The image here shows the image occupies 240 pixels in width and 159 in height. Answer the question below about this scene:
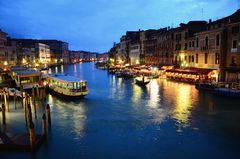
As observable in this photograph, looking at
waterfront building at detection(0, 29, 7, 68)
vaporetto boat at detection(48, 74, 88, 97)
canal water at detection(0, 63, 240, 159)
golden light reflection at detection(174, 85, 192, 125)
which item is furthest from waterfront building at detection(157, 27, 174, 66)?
waterfront building at detection(0, 29, 7, 68)

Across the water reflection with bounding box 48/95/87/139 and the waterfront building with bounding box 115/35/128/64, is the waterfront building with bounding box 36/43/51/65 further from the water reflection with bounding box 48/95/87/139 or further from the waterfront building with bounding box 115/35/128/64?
the water reflection with bounding box 48/95/87/139

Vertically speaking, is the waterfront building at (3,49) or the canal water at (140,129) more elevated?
the waterfront building at (3,49)

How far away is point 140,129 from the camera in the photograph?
71.8ft

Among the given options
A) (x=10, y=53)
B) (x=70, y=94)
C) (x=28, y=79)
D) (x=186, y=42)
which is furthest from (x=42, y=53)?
(x=70, y=94)

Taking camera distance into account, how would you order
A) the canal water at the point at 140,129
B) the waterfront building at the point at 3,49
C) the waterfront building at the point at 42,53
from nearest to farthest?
the canal water at the point at 140,129 < the waterfront building at the point at 3,49 < the waterfront building at the point at 42,53

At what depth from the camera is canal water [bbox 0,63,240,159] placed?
17391 millimetres

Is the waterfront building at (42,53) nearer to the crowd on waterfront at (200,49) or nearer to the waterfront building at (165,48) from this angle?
the crowd on waterfront at (200,49)

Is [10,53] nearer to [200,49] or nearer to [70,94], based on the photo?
[70,94]

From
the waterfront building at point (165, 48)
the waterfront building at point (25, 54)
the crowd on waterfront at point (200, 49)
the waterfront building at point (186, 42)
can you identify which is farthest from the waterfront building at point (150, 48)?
the waterfront building at point (25, 54)

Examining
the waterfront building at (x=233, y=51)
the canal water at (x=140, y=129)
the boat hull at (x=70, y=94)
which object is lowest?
the canal water at (x=140, y=129)

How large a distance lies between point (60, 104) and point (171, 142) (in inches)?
717

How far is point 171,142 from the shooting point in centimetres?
1898

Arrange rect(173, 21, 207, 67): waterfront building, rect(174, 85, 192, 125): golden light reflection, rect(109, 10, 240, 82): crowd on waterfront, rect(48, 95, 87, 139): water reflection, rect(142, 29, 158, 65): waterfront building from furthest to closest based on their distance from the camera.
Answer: rect(142, 29, 158, 65): waterfront building < rect(173, 21, 207, 67): waterfront building < rect(109, 10, 240, 82): crowd on waterfront < rect(174, 85, 192, 125): golden light reflection < rect(48, 95, 87, 139): water reflection

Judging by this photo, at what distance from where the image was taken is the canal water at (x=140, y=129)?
17.4 m
